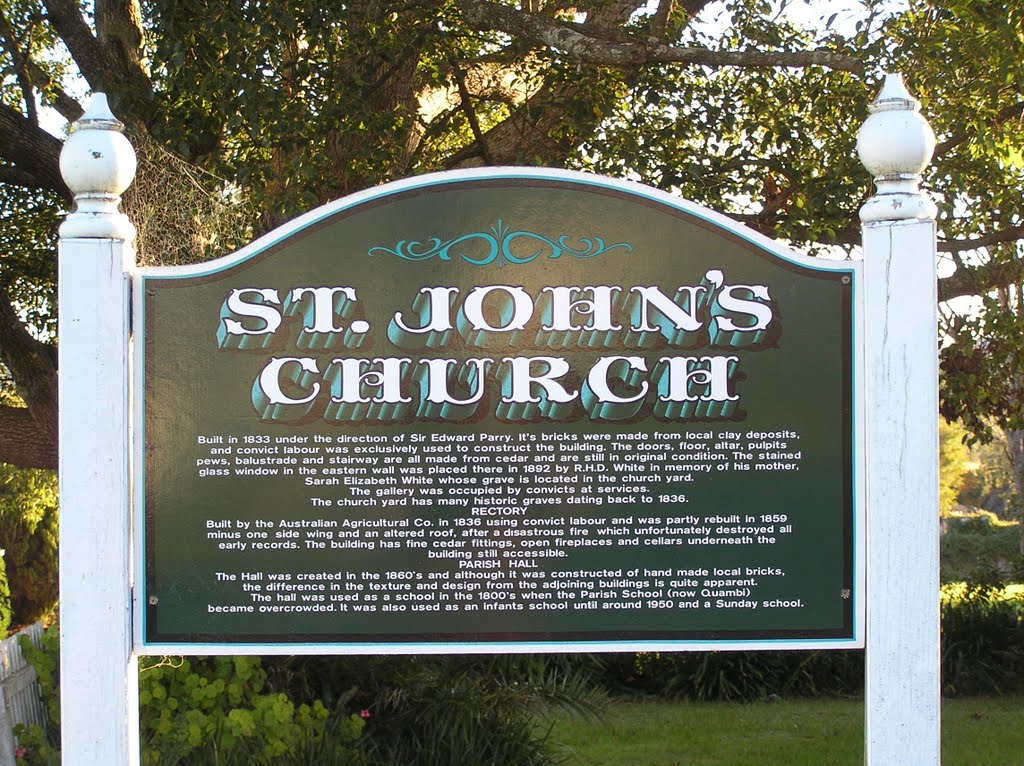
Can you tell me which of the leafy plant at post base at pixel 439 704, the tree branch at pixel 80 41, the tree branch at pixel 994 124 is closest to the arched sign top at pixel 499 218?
the leafy plant at post base at pixel 439 704

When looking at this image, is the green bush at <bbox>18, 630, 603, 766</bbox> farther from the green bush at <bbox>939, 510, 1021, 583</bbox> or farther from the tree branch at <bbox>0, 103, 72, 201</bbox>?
the green bush at <bbox>939, 510, 1021, 583</bbox>

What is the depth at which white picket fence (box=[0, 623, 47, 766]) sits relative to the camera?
19.3 feet

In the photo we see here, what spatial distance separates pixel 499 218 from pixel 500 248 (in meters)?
0.11

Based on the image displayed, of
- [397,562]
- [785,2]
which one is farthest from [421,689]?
[785,2]

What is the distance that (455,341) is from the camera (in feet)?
13.6

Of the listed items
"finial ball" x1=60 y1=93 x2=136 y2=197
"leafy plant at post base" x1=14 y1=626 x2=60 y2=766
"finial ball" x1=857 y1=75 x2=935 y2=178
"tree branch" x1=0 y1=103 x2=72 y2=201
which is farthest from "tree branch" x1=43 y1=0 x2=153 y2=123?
"finial ball" x1=857 y1=75 x2=935 y2=178

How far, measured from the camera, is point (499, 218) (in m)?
4.18

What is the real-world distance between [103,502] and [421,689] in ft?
10.6

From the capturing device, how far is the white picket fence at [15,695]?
19.3 feet

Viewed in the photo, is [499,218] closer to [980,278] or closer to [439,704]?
[439,704]

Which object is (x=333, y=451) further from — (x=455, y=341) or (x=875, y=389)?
(x=875, y=389)

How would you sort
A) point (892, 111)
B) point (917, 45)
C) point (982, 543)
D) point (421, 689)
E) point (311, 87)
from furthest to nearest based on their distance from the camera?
point (982, 543) < point (311, 87) < point (917, 45) < point (421, 689) < point (892, 111)

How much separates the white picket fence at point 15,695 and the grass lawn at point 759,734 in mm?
3244

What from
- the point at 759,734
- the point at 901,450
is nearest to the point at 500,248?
the point at 901,450
